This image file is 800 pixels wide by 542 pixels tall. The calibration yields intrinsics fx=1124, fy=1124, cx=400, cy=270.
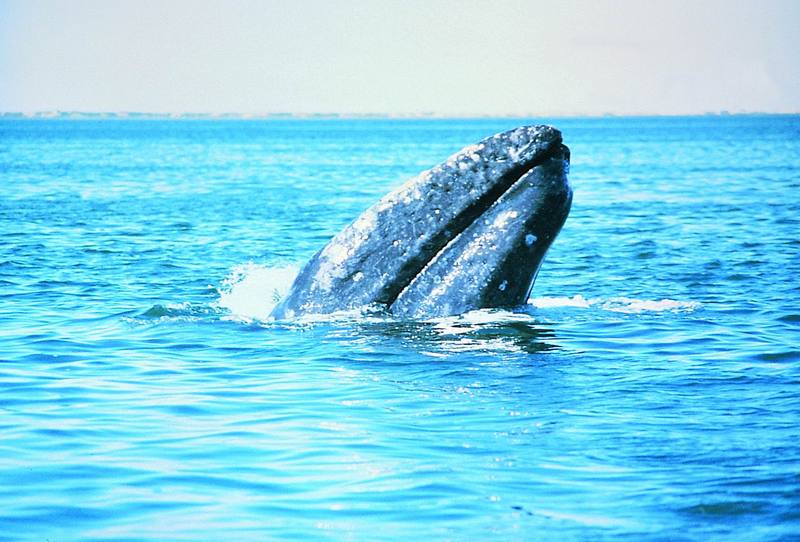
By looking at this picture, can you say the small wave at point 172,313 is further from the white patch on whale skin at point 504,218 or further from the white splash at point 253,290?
the white patch on whale skin at point 504,218

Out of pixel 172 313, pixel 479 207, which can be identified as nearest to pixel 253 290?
pixel 172 313

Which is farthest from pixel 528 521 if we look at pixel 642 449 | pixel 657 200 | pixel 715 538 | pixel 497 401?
pixel 657 200

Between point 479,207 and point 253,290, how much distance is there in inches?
195

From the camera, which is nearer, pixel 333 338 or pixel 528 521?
pixel 528 521

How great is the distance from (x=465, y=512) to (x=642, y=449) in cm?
157

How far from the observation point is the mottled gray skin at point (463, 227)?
9758mm

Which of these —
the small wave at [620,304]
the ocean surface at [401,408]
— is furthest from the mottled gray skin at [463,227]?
the small wave at [620,304]

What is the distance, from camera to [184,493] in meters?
6.16

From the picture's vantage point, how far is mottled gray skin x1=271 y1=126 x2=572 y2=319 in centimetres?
976

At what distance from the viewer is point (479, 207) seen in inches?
388

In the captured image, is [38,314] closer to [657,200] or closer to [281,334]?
[281,334]

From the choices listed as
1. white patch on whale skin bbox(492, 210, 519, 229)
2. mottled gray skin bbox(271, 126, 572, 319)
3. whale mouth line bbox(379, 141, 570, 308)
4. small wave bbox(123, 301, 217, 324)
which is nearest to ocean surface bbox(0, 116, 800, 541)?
small wave bbox(123, 301, 217, 324)

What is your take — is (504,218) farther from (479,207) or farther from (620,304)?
(620,304)

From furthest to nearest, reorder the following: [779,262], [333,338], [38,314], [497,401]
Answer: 1. [779,262]
2. [38,314]
3. [333,338]
4. [497,401]
